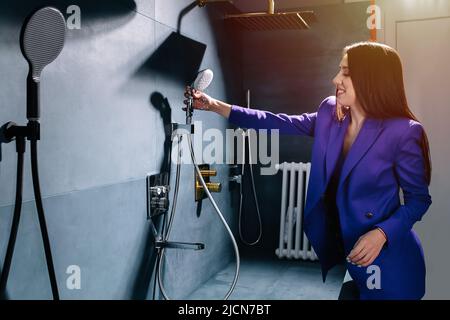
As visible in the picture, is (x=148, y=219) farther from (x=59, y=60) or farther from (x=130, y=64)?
(x=59, y=60)

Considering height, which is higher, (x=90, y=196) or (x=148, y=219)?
(x=90, y=196)

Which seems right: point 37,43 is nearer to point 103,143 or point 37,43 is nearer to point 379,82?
point 103,143

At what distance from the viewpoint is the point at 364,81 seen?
1349mm

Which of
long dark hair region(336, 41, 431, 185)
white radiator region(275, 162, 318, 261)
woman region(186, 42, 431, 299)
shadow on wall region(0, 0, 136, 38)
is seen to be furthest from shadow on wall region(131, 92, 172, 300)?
white radiator region(275, 162, 318, 261)

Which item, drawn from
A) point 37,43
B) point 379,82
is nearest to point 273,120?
point 379,82

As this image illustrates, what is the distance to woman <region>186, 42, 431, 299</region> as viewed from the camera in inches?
49.8

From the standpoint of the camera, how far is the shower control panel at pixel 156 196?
5.64ft

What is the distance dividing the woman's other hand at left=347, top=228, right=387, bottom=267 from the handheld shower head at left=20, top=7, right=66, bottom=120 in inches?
35.3

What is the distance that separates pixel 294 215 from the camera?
2748 mm

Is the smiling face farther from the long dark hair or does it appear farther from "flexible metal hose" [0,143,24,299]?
"flexible metal hose" [0,143,24,299]

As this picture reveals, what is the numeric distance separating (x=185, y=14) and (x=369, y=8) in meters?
1.24

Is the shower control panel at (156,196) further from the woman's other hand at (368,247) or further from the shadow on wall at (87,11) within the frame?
the woman's other hand at (368,247)
